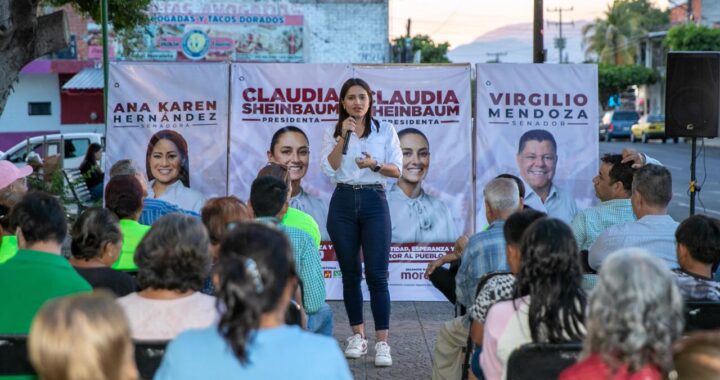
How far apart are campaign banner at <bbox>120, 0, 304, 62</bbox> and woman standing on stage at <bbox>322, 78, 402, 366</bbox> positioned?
27.0m

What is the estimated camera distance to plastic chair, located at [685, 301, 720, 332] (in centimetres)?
440

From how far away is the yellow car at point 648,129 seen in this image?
48281 millimetres

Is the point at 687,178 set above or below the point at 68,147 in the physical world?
below

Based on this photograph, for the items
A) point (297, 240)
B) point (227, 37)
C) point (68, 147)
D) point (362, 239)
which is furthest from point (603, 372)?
point (227, 37)

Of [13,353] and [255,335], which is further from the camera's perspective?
[13,353]

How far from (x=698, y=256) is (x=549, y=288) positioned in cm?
122

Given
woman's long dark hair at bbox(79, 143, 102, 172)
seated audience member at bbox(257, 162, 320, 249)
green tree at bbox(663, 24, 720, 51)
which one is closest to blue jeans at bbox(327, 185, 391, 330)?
seated audience member at bbox(257, 162, 320, 249)

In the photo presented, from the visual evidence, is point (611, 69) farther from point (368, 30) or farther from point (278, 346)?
point (278, 346)

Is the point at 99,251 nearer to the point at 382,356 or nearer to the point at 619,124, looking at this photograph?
the point at 382,356

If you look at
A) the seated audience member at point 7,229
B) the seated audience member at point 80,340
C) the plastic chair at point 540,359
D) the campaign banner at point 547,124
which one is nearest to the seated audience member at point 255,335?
the seated audience member at point 80,340

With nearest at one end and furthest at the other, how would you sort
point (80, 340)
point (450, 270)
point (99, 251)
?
point (80, 340) < point (99, 251) < point (450, 270)

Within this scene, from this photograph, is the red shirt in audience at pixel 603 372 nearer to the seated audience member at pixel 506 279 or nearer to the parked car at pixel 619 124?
the seated audience member at pixel 506 279

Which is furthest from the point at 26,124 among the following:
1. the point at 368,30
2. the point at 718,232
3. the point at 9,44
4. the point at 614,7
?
the point at 614,7

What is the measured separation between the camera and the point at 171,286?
3885 millimetres
